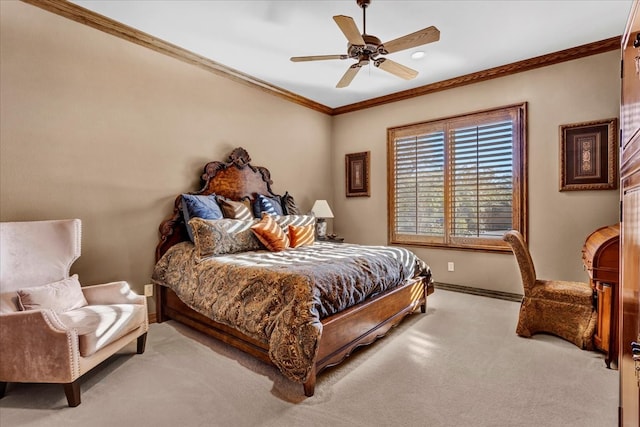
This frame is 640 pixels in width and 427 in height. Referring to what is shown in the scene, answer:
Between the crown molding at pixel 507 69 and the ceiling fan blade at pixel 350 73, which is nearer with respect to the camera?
the ceiling fan blade at pixel 350 73

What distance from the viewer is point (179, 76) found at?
3.53 m

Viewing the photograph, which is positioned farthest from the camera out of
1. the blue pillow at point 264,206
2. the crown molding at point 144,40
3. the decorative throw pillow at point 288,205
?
the decorative throw pillow at point 288,205

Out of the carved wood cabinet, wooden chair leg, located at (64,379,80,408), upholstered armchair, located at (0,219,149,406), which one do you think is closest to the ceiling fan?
the carved wood cabinet

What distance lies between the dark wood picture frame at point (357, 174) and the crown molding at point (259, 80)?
0.82 metres

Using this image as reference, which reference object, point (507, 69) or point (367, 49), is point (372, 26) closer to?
point (367, 49)

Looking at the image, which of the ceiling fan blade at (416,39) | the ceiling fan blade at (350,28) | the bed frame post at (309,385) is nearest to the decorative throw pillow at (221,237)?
Answer: the bed frame post at (309,385)

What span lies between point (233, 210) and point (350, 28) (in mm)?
2253

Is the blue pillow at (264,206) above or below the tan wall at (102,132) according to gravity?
below

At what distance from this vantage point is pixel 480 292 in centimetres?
416

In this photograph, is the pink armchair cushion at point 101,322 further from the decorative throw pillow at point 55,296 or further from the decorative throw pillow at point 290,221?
the decorative throw pillow at point 290,221

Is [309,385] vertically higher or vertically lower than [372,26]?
lower

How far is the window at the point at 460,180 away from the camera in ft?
12.9

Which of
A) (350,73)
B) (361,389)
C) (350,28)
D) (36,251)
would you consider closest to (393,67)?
(350,73)

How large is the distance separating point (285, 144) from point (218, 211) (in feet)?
5.79
